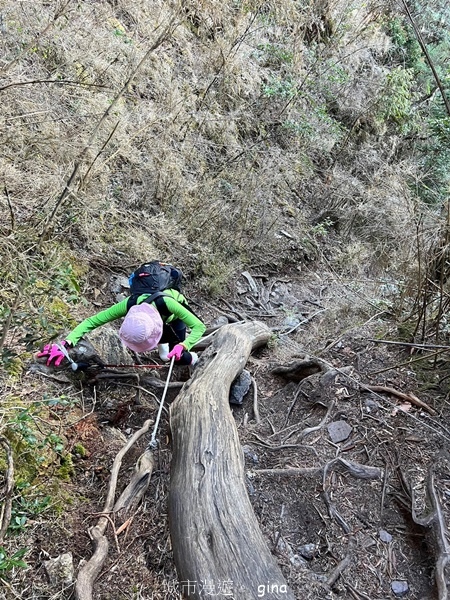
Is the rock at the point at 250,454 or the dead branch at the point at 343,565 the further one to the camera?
the rock at the point at 250,454

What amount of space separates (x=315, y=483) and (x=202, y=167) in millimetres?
4862

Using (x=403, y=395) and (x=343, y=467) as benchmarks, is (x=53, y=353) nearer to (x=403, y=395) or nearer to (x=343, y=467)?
(x=343, y=467)

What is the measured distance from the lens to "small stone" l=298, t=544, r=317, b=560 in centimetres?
227

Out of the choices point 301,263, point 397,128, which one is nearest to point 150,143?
point 301,263

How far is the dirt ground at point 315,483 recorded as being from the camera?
211cm

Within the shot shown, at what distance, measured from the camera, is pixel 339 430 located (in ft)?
9.92

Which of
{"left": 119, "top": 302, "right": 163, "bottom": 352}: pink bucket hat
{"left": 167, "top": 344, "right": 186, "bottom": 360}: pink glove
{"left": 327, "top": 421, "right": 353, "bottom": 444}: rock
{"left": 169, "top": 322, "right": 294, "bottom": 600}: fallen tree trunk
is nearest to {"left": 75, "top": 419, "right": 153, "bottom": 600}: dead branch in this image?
{"left": 169, "top": 322, "right": 294, "bottom": 600}: fallen tree trunk

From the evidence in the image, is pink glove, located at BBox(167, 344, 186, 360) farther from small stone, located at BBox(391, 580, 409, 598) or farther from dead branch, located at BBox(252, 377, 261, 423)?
small stone, located at BBox(391, 580, 409, 598)

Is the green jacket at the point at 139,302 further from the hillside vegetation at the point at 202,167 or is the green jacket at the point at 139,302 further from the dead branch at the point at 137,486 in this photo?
the dead branch at the point at 137,486

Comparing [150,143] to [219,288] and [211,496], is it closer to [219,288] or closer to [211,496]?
[219,288]

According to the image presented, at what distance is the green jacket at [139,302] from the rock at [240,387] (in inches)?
21.1

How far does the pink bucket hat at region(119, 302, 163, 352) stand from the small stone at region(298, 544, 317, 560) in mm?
1711

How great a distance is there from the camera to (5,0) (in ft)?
14.6

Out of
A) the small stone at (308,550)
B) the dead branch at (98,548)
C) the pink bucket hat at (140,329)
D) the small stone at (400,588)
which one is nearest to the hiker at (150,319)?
the pink bucket hat at (140,329)
